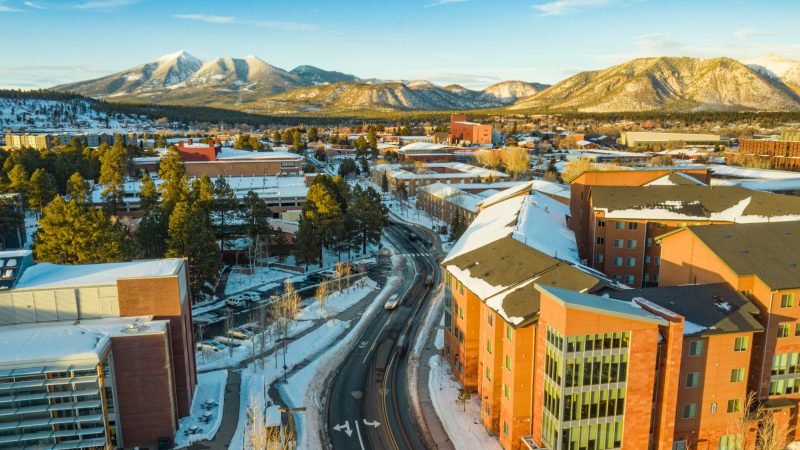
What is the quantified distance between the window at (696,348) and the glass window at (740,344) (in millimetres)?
2363

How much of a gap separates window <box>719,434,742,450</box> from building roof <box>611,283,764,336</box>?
7.21 meters

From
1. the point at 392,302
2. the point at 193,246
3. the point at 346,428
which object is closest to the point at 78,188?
the point at 193,246

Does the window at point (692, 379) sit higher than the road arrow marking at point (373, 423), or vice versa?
the window at point (692, 379)

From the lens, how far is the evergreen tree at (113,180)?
9025 centimetres

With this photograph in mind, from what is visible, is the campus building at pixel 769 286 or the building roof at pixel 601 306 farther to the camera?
the campus building at pixel 769 286

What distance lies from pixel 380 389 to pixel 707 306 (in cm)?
2401

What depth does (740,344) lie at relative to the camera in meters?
32.6

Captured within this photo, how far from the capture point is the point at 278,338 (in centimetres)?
5081

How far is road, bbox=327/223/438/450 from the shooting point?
3612 centimetres

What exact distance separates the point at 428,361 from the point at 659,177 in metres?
40.9

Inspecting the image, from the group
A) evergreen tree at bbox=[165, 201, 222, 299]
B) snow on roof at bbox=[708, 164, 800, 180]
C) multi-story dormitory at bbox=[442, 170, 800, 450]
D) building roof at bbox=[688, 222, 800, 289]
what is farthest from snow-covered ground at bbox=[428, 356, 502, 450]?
snow on roof at bbox=[708, 164, 800, 180]

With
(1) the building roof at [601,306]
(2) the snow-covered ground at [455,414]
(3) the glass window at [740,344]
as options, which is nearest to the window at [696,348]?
(3) the glass window at [740,344]

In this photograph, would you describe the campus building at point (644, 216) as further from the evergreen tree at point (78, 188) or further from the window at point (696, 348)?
the evergreen tree at point (78, 188)

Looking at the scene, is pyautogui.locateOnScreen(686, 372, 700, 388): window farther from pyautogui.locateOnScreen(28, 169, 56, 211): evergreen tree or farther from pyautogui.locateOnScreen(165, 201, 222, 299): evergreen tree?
pyautogui.locateOnScreen(28, 169, 56, 211): evergreen tree
